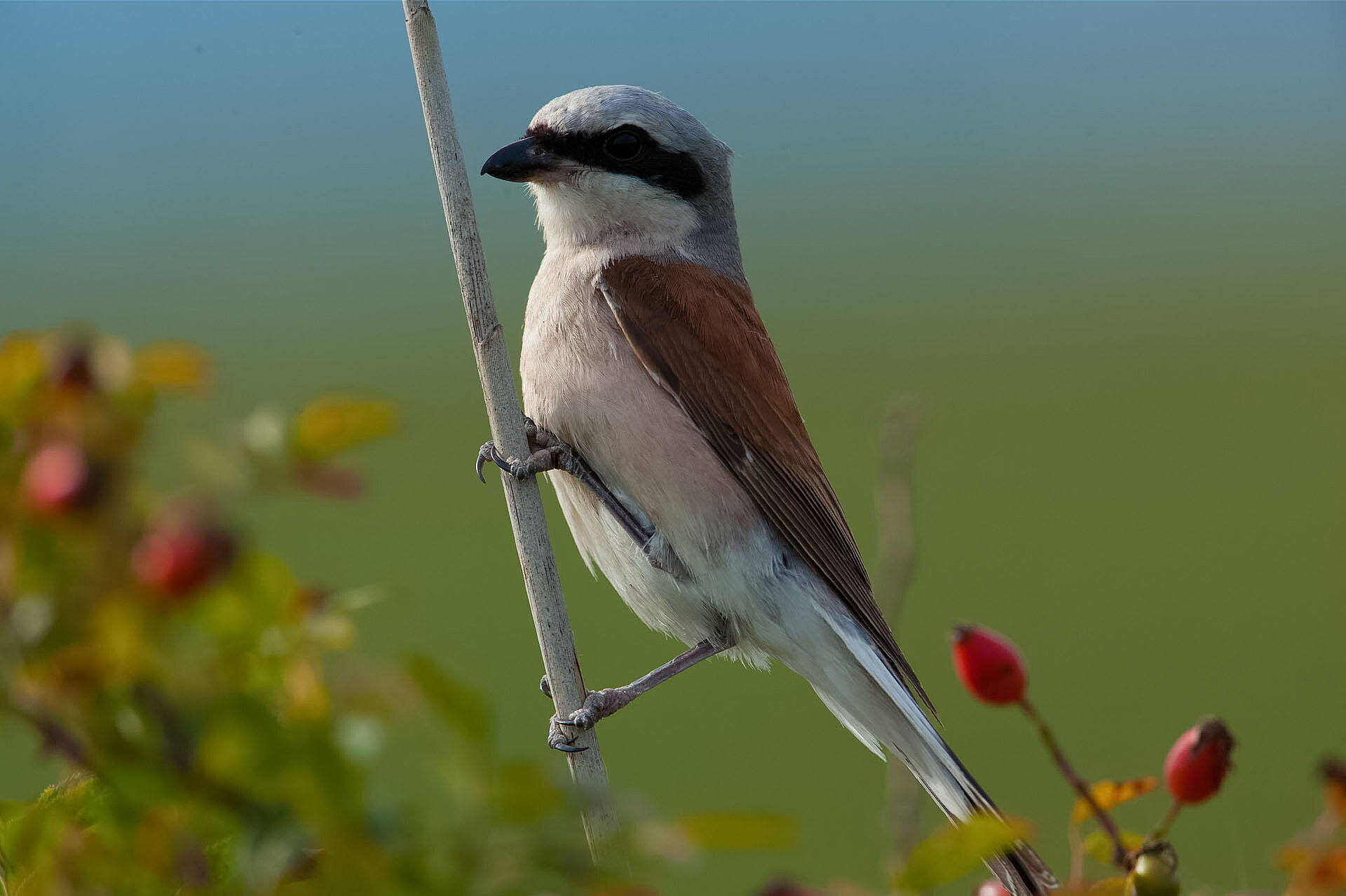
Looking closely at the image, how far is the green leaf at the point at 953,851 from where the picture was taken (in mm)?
478

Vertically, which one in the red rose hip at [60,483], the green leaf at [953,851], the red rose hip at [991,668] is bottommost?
the red rose hip at [991,668]

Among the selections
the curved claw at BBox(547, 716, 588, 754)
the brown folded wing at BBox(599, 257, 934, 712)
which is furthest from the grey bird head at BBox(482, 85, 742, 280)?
the curved claw at BBox(547, 716, 588, 754)

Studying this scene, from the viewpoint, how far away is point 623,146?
6.66 ft

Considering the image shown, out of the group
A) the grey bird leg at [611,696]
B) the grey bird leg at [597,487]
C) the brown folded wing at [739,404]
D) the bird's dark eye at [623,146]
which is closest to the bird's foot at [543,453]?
the grey bird leg at [597,487]

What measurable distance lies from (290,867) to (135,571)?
0.49 ft

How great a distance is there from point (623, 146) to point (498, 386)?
2.97ft

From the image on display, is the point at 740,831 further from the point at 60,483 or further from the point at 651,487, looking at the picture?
the point at 651,487

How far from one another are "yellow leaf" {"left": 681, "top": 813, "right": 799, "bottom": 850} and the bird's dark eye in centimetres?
173

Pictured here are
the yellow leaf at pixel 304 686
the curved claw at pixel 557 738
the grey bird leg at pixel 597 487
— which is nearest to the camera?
the yellow leaf at pixel 304 686

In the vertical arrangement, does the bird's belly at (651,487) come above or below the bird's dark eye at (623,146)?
below

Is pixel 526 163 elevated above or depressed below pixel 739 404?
above

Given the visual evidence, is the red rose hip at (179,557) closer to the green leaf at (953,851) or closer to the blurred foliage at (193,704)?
the blurred foliage at (193,704)

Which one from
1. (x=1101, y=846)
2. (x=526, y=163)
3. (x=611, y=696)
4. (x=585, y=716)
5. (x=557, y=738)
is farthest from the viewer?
(x=526, y=163)

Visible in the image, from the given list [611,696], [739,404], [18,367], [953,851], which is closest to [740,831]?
[953,851]
